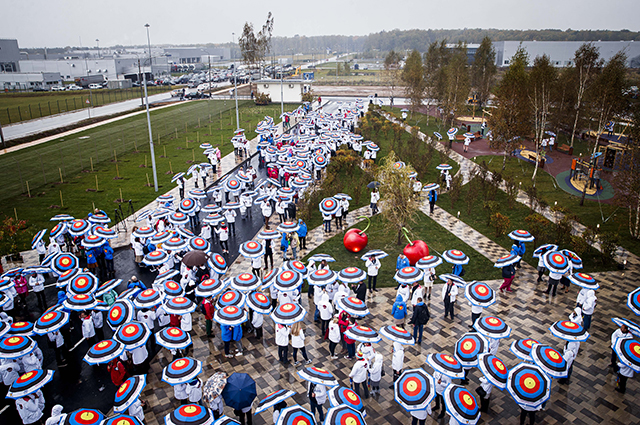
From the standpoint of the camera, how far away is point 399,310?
13234 millimetres

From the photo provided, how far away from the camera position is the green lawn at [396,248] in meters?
17.0

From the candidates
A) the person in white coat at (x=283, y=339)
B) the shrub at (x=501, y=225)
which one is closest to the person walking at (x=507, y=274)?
the shrub at (x=501, y=225)

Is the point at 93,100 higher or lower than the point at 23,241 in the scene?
higher

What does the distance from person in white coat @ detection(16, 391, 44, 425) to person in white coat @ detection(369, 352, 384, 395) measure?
7871mm

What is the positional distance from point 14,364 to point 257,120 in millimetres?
43105

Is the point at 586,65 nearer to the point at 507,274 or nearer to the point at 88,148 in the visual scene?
the point at 507,274

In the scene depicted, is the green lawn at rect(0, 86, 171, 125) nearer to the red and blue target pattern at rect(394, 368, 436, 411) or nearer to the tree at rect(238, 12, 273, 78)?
the tree at rect(238, 12, 273, 78)

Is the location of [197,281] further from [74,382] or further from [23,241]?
[23,241]

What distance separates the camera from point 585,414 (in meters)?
9.92

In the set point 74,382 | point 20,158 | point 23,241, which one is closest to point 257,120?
point 20,158

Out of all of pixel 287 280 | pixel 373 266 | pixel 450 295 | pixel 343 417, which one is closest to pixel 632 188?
pixel 450 295

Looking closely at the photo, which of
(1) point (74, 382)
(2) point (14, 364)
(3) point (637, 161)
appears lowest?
(1) point (74, 382)

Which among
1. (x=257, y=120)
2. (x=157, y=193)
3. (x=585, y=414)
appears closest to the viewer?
(x=585, y=414)

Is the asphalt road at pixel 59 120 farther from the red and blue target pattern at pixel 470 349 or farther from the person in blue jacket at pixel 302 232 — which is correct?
the red and blue target pattern at pixel 470 349
